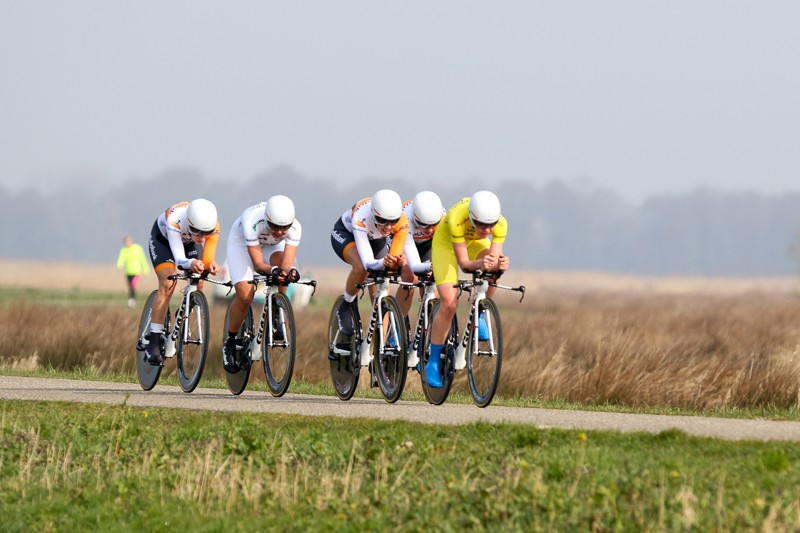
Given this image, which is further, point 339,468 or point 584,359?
point 584,359

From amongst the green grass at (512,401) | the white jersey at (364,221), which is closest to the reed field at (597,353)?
the green grass at (512,401)

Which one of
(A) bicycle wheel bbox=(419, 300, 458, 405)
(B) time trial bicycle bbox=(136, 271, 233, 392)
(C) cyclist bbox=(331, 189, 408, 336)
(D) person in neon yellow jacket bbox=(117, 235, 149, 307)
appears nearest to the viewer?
(A) bicycle wheel bbox=(419, 300, 458, 405)

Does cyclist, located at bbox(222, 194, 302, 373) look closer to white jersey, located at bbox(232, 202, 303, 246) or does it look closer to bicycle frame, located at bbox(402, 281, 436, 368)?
white jersey, located at bbox(232, 202, 303, 246)

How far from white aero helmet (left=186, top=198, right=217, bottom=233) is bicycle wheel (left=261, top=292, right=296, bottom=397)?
916mm

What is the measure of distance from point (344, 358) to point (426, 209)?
169cm

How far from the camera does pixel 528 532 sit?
8.66m

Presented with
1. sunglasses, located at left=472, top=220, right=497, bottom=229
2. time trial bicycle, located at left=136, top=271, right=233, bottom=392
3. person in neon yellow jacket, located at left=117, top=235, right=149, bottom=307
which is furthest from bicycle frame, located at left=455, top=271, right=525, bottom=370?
person in neon yellow jacket, located at left=117, top=235, right=149, bottom=307

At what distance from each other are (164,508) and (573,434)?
312cm

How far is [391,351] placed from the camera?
44.4ft

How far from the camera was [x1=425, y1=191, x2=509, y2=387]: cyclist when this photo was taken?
42.2 ft

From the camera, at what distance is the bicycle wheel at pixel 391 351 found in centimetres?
1341

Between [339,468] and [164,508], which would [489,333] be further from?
[164,508]

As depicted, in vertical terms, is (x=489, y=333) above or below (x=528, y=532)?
above

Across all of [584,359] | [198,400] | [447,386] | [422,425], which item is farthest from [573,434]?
[584,359]
